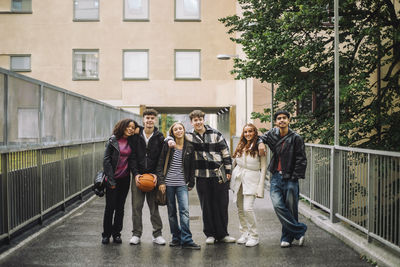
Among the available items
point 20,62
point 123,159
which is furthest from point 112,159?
point 20,62

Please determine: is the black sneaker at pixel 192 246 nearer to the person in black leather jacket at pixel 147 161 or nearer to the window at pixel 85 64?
the person in black leather jacket at pixel 147 161

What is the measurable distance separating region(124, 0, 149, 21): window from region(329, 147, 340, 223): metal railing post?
21687 millimetres

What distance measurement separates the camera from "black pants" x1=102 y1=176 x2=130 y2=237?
710 centimetres

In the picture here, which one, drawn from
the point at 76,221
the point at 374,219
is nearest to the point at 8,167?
the point at 76,221

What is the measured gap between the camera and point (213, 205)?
7062 mm

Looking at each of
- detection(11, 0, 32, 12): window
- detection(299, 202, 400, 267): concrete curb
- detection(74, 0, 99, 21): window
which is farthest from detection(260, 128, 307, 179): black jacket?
detection(11, 0, 32, 12): window

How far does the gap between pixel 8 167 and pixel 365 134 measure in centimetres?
796

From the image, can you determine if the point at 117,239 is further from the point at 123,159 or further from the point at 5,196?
the point at 5,196

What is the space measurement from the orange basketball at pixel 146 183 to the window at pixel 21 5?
80.0 feet

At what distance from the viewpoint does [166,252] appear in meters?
6.54

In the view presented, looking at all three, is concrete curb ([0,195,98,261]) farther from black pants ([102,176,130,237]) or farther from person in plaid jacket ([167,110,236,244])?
person in plaid jacket ([167,110,236,244])

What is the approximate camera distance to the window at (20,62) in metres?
28.5

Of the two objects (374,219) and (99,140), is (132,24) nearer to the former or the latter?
(99,140)

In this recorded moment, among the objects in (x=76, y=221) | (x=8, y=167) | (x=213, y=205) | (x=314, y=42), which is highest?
(x=314, y=42)
